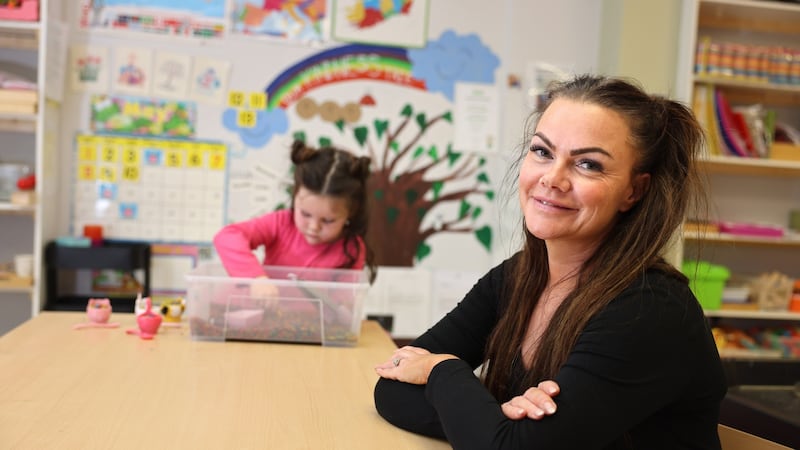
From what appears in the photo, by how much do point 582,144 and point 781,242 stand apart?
2.83 m

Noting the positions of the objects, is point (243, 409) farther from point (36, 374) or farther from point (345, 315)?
point (345, 315)

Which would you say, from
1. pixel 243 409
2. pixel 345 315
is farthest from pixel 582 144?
pixel 345 315

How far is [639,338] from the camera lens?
1022mm

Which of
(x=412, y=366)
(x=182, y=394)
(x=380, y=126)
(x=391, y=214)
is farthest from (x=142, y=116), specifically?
(x=412, y=366)

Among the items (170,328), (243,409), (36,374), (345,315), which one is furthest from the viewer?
(170,328)

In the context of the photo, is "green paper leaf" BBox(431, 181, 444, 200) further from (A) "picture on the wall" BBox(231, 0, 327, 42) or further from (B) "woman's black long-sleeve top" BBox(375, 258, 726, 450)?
(B) "woman's black long-sleeve top" BBox(375, 258, 726, 450)

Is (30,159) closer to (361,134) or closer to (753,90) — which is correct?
(361,134)

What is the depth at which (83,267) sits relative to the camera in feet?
10.3

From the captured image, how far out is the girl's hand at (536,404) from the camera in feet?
3.25

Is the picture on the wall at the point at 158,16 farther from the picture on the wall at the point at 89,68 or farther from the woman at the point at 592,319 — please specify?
the woman at the point at 592,319

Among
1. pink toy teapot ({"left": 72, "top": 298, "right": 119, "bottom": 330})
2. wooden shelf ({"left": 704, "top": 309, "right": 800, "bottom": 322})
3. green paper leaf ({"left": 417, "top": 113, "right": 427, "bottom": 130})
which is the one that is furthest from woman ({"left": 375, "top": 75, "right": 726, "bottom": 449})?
wooden shelf ({"left": 704, "top": 309, "right": 800, "bottom": 322})

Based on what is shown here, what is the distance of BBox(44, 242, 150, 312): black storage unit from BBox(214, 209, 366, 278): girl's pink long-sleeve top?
1.02 m

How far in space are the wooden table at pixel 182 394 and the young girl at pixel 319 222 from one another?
515 mm

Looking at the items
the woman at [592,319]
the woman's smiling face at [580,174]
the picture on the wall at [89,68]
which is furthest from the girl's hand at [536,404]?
the picture on the wall at [89,68]
